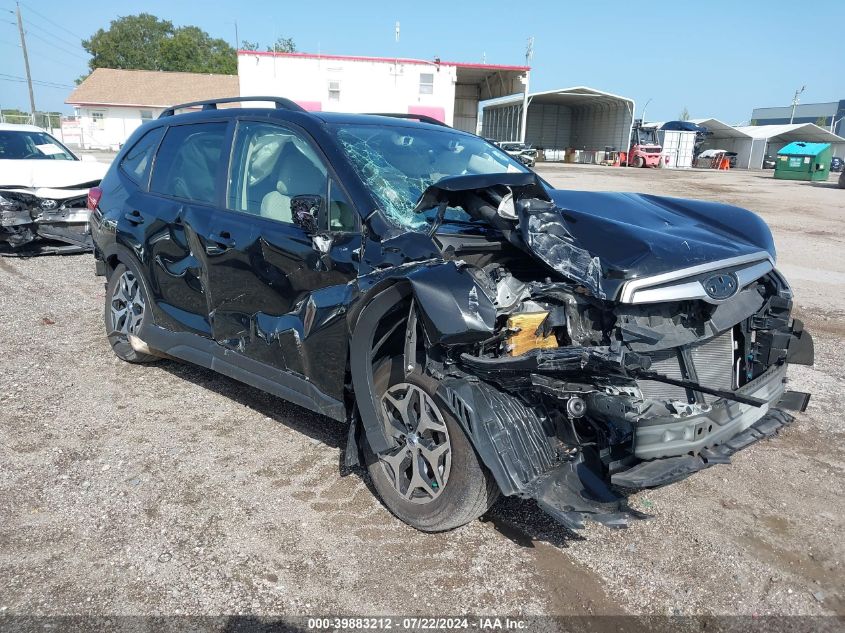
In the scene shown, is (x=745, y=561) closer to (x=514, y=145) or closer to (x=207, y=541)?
(x=207, y=541)

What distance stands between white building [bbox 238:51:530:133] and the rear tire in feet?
90.0

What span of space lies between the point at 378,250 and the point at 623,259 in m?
1.14

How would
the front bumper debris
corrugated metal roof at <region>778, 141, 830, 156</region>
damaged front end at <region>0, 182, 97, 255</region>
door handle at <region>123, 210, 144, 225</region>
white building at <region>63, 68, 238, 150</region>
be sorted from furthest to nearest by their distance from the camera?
1. white building at <region>63, 68, 238, 150</region>
2. corrugated metal roof at <region>778, 141, 830, 156</region>
3. damaged front end at <region>0, 182, 97, 255</region>
4. door handle at <region>123, 210, 144, 225</region>
5. the front bumper debris

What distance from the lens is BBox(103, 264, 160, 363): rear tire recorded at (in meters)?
4.97

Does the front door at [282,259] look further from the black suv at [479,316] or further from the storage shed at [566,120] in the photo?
the storage shed at [566,120]

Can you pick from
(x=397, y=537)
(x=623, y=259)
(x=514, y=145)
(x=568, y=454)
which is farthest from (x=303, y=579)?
(x=514, y=145)

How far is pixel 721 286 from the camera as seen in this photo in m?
2.90

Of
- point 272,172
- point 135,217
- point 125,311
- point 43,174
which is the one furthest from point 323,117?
point 43,174

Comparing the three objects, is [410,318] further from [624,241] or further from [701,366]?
[701,366]

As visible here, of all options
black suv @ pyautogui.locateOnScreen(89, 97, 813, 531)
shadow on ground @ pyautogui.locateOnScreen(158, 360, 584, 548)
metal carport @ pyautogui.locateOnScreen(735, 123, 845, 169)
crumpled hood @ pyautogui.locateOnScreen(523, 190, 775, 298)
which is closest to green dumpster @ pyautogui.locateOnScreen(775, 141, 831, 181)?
metal carport @ pyautogui.locateOnScreen(735, 123, 845, 169)

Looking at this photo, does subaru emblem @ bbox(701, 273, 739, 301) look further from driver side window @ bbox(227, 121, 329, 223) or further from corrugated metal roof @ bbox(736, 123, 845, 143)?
corrugated metal roof @ bbox(736, 123, 845, 143)

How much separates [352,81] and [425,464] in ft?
107

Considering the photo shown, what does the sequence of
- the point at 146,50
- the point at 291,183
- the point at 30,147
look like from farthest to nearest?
the point at 146,50
the point at 30,147
the point at 291,183

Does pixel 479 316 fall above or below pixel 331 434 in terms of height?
above
